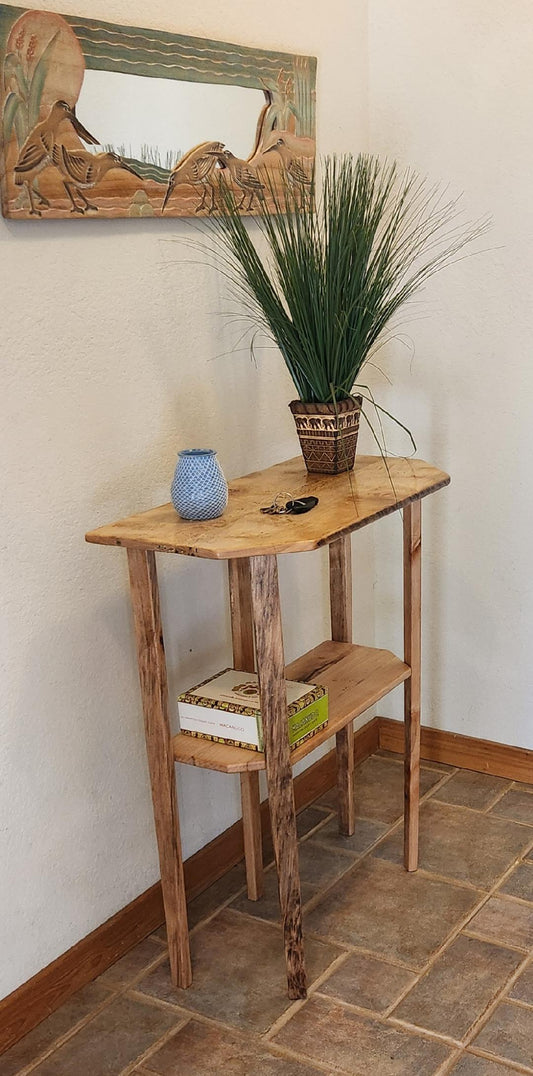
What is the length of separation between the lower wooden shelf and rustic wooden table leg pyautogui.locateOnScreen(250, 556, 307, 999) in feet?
0.16

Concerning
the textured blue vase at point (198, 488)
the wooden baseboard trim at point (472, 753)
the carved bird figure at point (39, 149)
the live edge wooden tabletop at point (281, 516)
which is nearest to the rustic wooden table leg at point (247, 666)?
the live edge wooden tabletop at point (281, 516)

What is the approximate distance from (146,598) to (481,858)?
3.84 ft

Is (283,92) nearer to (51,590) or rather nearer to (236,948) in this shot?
(51,590)

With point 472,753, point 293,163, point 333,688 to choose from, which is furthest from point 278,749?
point 293,163

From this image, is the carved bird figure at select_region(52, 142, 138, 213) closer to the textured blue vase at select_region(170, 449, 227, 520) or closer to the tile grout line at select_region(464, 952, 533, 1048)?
the textured blue vase at select_region(170, 449, 227, 520)

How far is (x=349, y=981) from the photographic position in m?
2.23

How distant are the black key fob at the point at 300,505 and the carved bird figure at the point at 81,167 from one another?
0.66m

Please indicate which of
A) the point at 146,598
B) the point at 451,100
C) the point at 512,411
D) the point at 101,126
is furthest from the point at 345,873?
the point at 451,100

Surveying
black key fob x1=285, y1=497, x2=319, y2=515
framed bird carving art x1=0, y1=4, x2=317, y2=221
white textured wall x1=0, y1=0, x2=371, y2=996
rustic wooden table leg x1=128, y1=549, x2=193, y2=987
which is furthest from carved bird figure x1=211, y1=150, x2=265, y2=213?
rustic wooden table leg x1=128, y1=549, x2=193, y2=987

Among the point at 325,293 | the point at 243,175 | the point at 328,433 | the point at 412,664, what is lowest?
the point at 412,664

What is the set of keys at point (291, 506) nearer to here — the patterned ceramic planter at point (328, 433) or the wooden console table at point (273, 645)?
the wooden console table at point (273, 645)

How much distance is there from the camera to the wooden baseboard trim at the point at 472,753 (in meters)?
3.02

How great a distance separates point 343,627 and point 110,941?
881mm

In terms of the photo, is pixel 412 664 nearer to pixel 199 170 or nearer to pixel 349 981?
pixel 349 981
